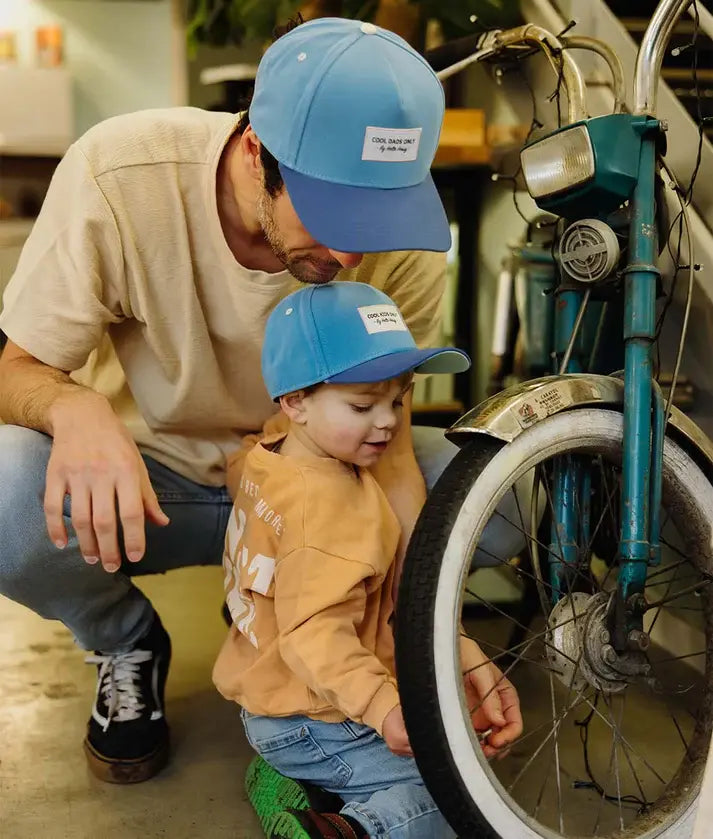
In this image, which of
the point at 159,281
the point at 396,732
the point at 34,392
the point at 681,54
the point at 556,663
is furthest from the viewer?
the point at 681,54

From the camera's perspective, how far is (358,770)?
3.88 feet

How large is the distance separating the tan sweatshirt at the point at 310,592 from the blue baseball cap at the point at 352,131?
31 centimetres

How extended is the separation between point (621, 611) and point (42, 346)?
792 millimetres

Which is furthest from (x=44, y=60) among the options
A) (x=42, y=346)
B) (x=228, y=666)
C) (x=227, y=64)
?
(x=228, y=666)

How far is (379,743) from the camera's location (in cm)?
118

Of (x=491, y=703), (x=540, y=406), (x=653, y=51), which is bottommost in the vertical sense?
(x=491, y=703)

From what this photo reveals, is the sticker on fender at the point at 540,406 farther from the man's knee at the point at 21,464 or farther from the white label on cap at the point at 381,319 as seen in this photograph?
the man's knee at the point at 21,464

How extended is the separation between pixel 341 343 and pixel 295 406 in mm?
121

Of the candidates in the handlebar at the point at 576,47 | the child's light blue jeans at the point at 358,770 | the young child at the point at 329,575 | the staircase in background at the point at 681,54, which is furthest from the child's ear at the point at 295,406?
the staircase in background at the point at 681,54

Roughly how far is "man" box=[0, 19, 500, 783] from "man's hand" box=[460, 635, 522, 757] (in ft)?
0.77

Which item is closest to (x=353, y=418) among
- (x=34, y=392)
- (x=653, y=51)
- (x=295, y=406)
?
(x=295, y=406)

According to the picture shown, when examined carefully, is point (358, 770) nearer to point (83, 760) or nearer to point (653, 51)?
point (83, 760)

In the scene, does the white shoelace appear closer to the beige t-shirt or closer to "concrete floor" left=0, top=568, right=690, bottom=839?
"concrete floor" left=0, top=568, right=690, bottom=839

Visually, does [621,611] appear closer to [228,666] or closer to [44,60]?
[228,666]
